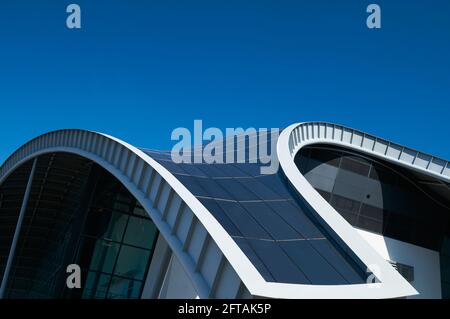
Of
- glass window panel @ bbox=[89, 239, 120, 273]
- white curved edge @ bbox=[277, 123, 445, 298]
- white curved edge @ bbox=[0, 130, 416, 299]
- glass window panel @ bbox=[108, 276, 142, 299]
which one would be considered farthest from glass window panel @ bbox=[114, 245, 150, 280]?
white curved edge @ bbox=[0, 130, 416, 299]

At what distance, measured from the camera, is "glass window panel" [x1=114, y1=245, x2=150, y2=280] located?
1933 centimetres

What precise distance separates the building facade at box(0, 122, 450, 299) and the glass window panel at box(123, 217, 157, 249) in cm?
6

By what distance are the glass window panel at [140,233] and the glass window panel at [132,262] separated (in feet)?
0.88

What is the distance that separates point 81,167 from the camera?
25000 mm

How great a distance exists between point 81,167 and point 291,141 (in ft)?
38.2

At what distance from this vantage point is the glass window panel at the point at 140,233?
770 inches

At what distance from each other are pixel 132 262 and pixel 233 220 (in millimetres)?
11328

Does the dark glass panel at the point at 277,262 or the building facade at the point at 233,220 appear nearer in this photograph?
the dark glass panel at the point at 277,262

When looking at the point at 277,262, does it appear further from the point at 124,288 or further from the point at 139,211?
the point at 139,211

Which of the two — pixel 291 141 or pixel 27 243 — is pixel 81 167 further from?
pixel 291 141

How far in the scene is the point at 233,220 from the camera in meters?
9.72

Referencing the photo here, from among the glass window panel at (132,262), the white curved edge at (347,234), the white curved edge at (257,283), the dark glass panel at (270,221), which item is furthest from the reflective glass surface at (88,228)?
the white curved edge at (257,283)

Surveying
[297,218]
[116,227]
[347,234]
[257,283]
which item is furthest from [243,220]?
[116,227]

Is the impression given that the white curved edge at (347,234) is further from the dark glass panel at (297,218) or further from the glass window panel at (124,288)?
the glass window panel at (124,288)
